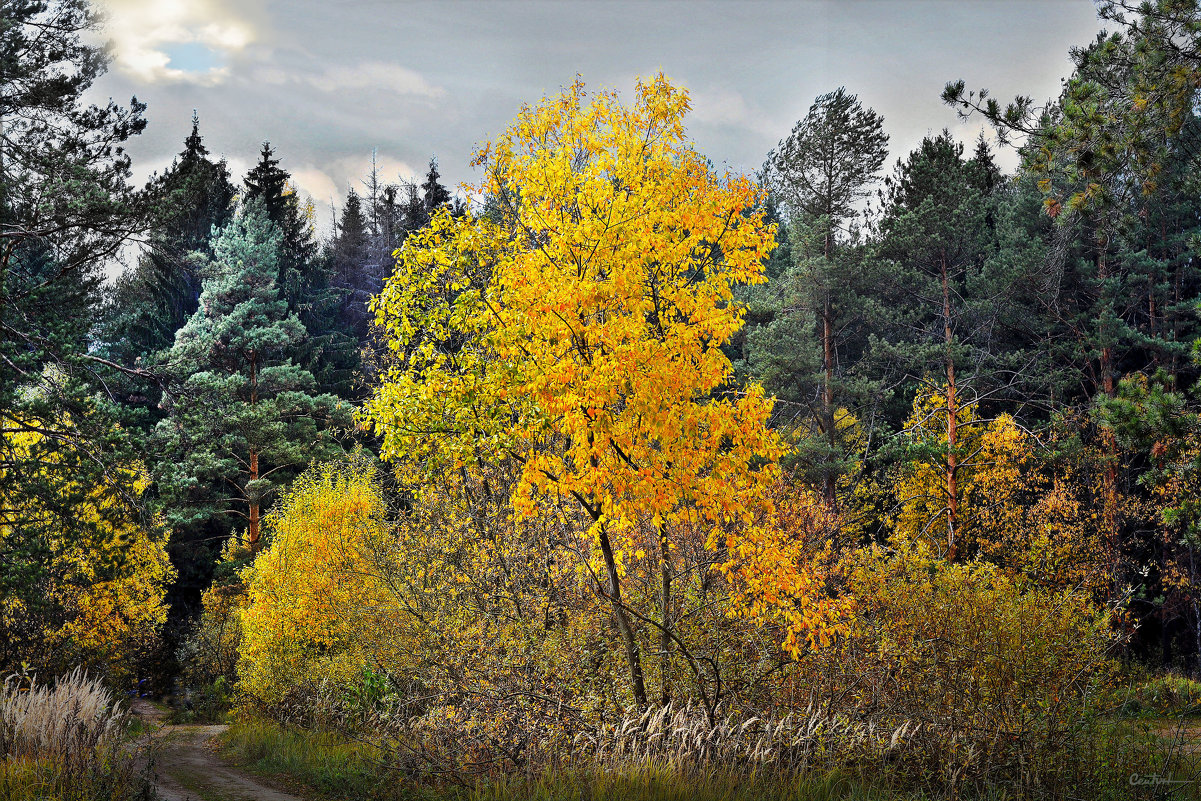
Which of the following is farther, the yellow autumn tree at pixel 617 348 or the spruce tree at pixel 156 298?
the spruce tree at pixel 156 298

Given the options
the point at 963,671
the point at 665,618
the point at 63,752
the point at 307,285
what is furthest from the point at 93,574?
the point at 307,285

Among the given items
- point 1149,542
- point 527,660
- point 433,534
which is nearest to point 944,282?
point 1149,542

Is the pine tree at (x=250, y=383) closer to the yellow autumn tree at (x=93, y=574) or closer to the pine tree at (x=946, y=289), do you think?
the yellow autumn tree at (x=93, y=574)

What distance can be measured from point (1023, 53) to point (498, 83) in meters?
8.77

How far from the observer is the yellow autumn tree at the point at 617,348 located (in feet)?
23.6

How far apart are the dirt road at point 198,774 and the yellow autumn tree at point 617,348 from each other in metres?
5.63

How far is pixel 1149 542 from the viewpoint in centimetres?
2500

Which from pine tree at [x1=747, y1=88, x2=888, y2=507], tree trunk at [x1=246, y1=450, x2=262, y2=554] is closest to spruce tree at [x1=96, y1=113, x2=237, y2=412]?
tree trunk at [x1=246, y1=450, x2=262, y2=554]

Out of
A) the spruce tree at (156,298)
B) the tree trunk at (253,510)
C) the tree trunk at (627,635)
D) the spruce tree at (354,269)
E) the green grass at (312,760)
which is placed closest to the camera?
the tree trunk at (627,635)

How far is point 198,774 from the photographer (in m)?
14.1

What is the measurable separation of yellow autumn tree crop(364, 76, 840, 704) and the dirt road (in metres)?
5.63

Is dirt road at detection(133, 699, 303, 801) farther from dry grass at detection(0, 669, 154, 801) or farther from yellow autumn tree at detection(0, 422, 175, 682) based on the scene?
yellow autumn tree at detection(0, 422, 175, 682)

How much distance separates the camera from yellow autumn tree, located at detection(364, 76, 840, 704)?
7203 millimetres

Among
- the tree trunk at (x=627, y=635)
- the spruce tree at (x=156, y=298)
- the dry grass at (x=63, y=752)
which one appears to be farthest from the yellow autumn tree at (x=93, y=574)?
the tree trunk at (x=627, y=635)
